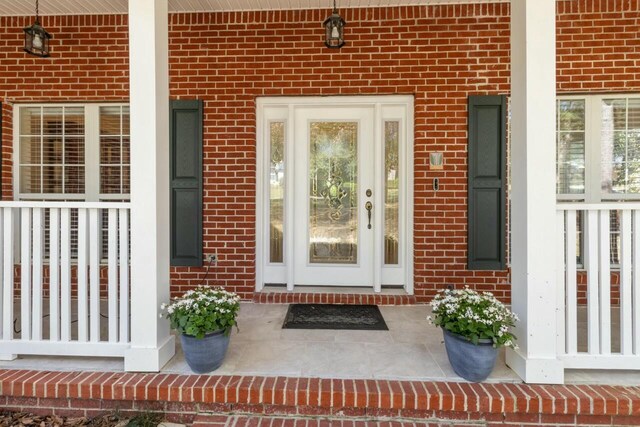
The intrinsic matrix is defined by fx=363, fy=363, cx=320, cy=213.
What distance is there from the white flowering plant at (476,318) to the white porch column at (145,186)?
69.7 inches

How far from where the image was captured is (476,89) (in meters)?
3.54

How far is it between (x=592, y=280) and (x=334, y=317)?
6.24 feet

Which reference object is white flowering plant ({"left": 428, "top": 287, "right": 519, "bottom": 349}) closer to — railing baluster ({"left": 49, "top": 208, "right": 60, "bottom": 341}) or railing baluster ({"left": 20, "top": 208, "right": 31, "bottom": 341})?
railing baluster ({"left": 49, "top": 208, "right": 60, "bottom": 341})

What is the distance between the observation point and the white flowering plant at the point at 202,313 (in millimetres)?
2113

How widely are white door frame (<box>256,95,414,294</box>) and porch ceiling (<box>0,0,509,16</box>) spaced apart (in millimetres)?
862

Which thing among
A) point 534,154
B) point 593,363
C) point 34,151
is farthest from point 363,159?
point 34,151

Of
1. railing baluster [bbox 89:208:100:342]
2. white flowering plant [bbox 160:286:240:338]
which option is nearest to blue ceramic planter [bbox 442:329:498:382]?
white flowering plant [bbox 160:286:240:338]

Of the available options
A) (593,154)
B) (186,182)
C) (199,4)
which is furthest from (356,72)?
→ (593,154)

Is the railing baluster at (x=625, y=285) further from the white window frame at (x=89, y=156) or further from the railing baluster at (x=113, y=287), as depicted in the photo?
the white window frame at (x=89, y=156)

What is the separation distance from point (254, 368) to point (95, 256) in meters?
1.24

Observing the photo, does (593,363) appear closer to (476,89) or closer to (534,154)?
(534,154)

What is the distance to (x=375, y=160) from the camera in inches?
145

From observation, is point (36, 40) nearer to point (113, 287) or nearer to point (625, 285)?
point (113, 287)

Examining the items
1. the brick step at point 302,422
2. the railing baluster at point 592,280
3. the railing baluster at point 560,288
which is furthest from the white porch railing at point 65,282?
the railing baluster at point 592,280
